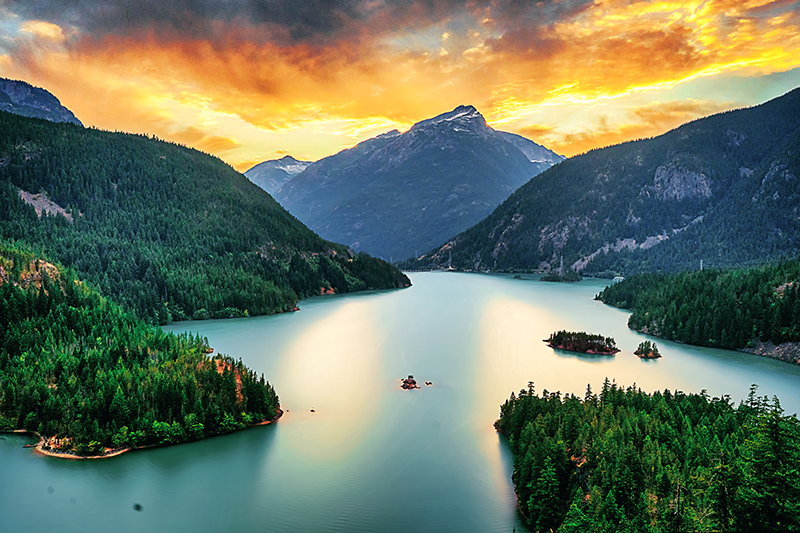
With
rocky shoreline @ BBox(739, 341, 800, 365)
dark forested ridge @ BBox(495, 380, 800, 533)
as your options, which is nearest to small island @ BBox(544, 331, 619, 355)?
rocky shoreline @ BBox(739, 341, 800, 365)

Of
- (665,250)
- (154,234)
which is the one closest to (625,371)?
(154,234)

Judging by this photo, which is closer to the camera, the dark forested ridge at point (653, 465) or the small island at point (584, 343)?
the dark forested ridge at point (653, 465)

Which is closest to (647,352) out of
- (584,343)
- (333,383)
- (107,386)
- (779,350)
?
(584,343)

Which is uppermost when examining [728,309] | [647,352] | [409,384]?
[728,309]

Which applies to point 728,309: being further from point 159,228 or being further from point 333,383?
point 159,228

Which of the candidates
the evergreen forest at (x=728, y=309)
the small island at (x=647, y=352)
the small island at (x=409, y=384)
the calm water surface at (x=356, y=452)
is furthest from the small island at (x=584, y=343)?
the small island at (x=409, y=384)

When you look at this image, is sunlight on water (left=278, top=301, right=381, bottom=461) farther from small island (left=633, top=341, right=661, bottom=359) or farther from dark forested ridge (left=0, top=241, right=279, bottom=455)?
small island (left=633, top=341, right=661, bottom=359)

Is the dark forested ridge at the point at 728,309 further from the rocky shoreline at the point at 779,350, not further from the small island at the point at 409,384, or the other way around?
the small island at the point at 409,384
